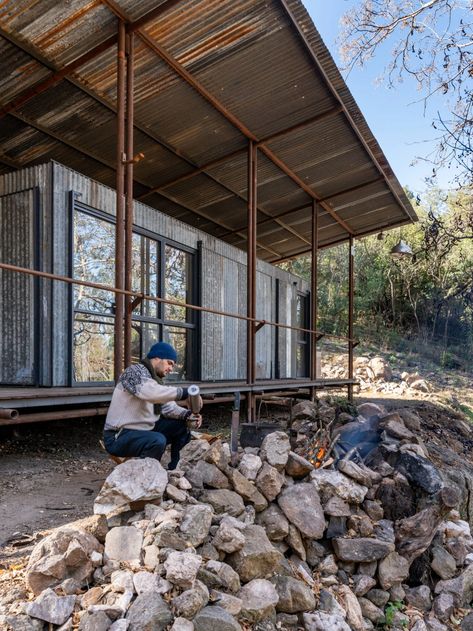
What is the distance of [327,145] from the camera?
26.7 feet

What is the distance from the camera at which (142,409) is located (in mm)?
3947

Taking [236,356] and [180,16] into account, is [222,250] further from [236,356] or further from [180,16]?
[180,16]

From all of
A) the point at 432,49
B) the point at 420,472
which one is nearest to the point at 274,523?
the point at 420,472

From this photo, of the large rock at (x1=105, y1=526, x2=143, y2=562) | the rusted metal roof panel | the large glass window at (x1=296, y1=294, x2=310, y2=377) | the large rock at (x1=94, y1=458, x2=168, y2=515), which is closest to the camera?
the large rock at (x1=105, y1=526, x2=143, y2=562)

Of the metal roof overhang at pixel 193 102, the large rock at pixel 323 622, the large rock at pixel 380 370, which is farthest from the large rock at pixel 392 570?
the large rock at pixel 380 370

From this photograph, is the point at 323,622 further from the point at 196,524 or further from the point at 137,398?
the point at 137,398

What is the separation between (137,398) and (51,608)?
157cm

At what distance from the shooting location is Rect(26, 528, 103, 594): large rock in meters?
2.82

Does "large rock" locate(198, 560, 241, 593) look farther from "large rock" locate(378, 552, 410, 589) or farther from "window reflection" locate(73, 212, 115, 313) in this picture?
"window reflection" locate(73, 212, 115, 313)

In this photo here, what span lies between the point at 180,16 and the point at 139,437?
4.22 m

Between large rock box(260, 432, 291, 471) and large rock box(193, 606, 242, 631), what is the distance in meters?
1.80

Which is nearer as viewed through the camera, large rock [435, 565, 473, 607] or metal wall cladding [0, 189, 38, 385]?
large rock [435, 565, 473, 607]

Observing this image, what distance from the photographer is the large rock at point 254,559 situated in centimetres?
345

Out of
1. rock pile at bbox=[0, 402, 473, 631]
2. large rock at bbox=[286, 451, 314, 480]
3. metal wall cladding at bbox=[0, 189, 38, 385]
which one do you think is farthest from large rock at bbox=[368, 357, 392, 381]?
metal wall cladding at bbox=[0, 189, 38, 385]
